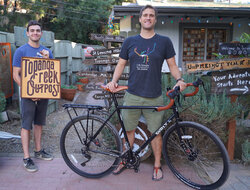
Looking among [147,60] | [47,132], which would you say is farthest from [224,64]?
[47,132]

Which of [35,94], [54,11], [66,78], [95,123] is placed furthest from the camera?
[54,11]

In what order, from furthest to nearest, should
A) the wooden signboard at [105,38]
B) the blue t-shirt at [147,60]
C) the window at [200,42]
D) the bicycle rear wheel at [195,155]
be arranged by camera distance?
the window at [200,42] < the wooden signboard at [105,38] < the blue t-shirt at [147,60] < the bicycle rear wheel at [195,155]

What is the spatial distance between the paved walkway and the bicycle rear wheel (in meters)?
0.16

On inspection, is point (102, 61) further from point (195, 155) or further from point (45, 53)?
point (195, 155)

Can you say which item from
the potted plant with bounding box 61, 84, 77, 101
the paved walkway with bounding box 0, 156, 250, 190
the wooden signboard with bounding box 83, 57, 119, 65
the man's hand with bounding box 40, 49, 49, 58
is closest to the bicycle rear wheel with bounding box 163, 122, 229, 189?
the paved walkway with bounding box 0, 156, 250, 190

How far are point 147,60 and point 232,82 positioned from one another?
1.68 metres

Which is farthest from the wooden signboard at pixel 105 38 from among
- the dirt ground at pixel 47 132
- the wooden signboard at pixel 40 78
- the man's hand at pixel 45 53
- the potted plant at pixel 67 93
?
the potted plant at pixel 67 93

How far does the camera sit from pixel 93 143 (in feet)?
10.6

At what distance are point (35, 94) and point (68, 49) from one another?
7332 millimetres

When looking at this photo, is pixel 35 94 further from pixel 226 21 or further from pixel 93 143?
pixel 226 21

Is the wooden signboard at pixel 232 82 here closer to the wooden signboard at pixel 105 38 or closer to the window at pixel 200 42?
the wooden signboard at pixel 105 38

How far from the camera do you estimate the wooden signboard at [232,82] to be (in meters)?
3.84

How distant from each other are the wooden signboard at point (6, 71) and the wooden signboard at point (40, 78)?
288 centimetres

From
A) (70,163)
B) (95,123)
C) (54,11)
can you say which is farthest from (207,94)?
(54,11)
